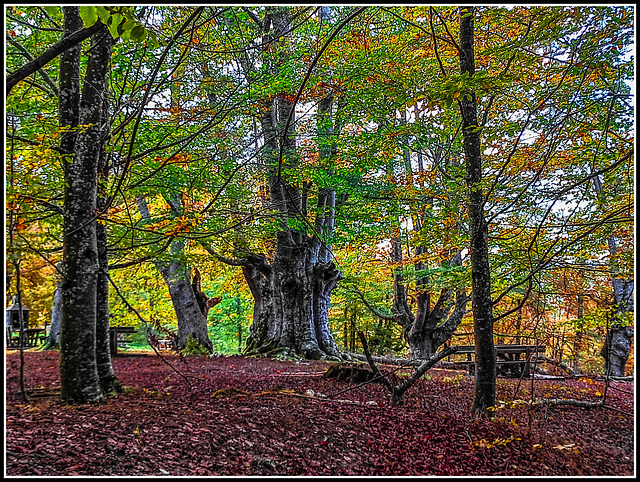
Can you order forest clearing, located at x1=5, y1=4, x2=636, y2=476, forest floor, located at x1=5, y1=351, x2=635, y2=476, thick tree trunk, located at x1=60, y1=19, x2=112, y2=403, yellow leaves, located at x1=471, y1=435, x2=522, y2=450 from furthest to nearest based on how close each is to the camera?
thick tree trunk, located at x1=60, y1=19, x2=112, y2=403, yellow leaves, located at x1=471, y1=435, x2=522, y2=450, forest clearing, located at x1=5, y1=4, x2=636, y2=476, forest floor, located at x1=5, y1=351, x2=635, y2=476

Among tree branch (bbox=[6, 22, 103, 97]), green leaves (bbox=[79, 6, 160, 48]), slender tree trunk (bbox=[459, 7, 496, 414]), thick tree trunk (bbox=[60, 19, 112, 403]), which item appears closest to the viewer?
green leaves (bbox=[79, 6, 160, 48])

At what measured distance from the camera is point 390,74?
7789mm

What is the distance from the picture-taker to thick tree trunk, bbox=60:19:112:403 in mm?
4043

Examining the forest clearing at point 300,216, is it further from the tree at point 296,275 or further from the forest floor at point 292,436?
the tree at point 296,275

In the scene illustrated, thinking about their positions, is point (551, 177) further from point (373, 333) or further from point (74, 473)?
point (373, 333)

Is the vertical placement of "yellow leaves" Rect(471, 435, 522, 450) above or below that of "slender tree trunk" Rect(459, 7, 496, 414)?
below

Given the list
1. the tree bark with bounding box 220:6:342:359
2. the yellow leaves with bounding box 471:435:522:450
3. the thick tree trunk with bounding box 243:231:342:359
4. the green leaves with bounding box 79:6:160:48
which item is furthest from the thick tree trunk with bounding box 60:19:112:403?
the thick tree trunk with bounding box 243:231:342:359

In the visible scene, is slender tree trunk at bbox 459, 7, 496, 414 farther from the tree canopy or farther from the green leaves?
the green leaves

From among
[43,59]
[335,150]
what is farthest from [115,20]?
[335,150]

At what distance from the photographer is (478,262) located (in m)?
4.75

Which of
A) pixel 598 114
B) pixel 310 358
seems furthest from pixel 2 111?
pixel 310 358

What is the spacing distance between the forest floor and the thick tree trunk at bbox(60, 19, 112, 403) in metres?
0.31

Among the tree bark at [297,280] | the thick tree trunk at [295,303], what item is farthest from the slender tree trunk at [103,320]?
the thick tree trunk at [295,303]

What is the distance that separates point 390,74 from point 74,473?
777cm
